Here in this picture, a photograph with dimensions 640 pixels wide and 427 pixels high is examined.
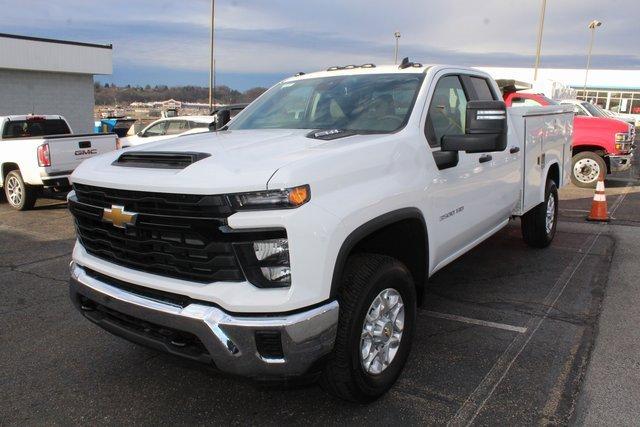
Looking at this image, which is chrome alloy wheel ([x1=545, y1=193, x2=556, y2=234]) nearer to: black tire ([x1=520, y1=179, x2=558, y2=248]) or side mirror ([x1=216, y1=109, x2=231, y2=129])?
black tire ([x1=520, y1=179, x2=558, y2=248])

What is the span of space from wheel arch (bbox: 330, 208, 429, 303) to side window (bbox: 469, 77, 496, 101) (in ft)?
6.38

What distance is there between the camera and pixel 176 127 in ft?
46.0

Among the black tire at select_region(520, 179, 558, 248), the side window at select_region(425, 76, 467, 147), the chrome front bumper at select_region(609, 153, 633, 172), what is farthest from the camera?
the chrome front bumper at select_region(609, 153, 633, 172)

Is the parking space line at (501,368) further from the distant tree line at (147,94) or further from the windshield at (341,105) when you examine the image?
the distant tree line at (147,94)

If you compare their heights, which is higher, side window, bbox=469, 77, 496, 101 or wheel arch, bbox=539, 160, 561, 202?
side window, bbox=469, 77, 496, 101

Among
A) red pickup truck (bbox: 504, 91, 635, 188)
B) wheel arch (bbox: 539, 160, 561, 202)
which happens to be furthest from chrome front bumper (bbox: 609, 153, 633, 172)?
wheel arch (bbox: 539, 160, 561, 202)

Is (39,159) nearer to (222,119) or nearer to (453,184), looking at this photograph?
(222,119)

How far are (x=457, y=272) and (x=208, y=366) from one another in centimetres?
374

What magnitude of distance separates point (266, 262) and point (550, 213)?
5.29 metres

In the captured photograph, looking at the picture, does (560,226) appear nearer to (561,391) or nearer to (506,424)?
(561,391)

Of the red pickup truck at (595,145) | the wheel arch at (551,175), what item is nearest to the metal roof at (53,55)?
the red pickup truck at (595,145)

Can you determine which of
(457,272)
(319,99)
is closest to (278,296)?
(319,99)

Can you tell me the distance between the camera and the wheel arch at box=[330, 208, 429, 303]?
3076 mm

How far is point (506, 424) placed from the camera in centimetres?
296
